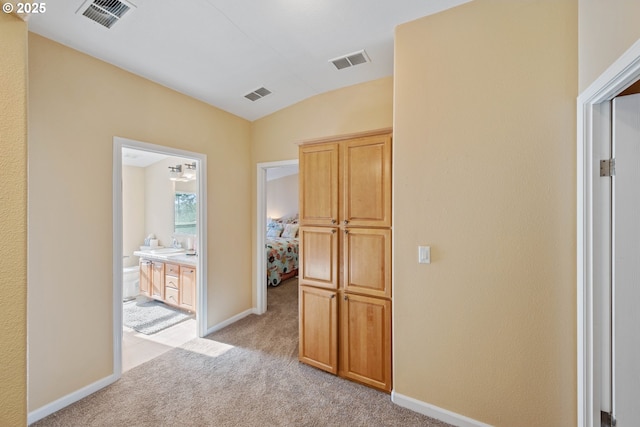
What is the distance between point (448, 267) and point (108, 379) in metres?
2.86

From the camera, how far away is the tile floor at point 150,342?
103 inches

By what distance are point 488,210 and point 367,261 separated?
3.04ft

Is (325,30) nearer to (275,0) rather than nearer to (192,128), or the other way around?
(275,0)

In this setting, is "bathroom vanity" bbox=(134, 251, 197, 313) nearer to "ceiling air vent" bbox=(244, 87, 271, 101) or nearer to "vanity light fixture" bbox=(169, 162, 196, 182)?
"vanity light fixture" bbox=(169, 162, 196, 182)

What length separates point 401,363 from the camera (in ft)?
6.56

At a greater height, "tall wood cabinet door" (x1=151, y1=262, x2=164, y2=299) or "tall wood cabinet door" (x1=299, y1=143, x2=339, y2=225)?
"tall wood cabinet door" (x1=299, y1=143, x2=339, y2=225)

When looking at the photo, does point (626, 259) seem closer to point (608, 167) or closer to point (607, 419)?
point (608, 167)

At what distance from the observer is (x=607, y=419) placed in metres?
1.36

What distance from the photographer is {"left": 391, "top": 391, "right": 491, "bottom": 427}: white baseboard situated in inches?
70.2

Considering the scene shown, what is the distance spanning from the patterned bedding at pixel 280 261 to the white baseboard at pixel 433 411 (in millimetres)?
3296

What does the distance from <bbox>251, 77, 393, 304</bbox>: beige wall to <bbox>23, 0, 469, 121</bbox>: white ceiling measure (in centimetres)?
19

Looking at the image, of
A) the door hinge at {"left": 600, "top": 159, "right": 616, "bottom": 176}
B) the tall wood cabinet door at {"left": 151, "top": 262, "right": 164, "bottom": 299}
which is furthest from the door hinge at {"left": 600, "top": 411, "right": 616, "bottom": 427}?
the tall wood cabinet door at {"left": 151, "top": 262, "right": 164, "bottom": 299}

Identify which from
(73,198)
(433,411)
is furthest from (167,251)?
(433,411)

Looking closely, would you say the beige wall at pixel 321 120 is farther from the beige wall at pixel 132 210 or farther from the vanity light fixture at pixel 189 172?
the beige wall at pixel 132 210
